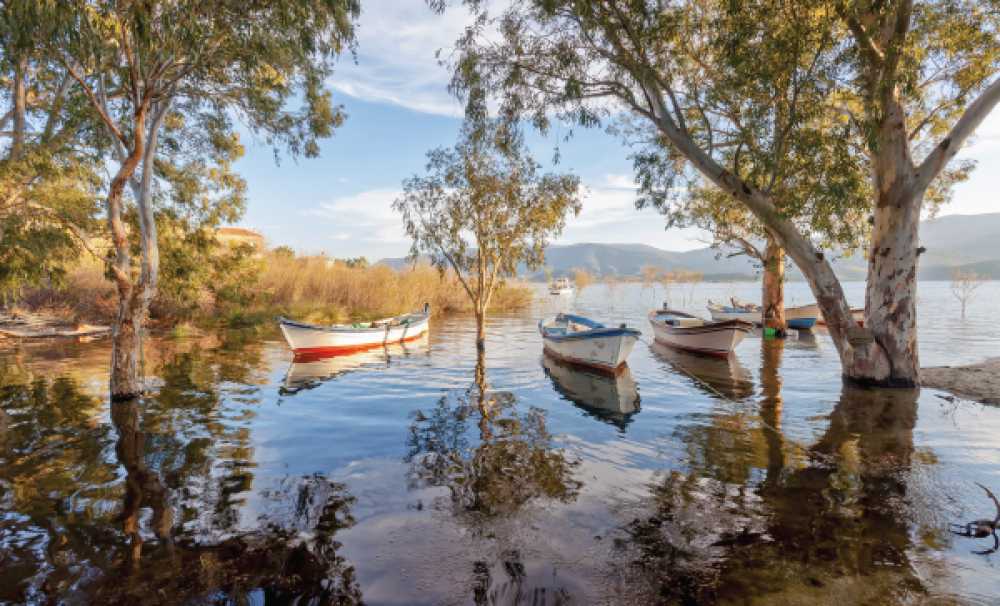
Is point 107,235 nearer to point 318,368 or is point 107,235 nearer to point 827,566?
point 318,368

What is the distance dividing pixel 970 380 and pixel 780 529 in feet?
38.1

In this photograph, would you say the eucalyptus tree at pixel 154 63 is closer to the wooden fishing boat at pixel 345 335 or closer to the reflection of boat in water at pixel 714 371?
the wooden fishing boat at pixel 345 335

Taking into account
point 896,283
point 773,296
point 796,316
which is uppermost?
point 896,283

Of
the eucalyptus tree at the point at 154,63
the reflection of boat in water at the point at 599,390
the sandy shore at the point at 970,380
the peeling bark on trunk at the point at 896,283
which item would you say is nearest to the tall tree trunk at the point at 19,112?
the eucalyptus tree at the point at 154,63

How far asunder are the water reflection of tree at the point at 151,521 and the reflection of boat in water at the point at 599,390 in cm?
569

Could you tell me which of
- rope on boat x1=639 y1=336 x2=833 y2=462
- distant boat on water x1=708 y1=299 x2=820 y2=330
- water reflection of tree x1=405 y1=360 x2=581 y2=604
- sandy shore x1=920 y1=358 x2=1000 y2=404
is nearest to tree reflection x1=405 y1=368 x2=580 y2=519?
water reflection of tree x1=405 y1=360 x2=581 y2=604

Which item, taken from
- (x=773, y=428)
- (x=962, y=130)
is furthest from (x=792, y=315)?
(x=773, y=428)

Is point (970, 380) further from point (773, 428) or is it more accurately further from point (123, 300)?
point (123, 300)

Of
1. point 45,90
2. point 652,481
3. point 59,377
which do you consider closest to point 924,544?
point 652,481

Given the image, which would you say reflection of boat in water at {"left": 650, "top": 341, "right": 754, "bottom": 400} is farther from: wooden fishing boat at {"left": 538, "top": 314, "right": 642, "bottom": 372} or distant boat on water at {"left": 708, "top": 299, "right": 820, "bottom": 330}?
distant boat on water at {"left": 708, "top": 299, "right": 820, "bottom": 330}

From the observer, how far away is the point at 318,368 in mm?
15242

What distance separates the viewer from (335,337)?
1711 cm

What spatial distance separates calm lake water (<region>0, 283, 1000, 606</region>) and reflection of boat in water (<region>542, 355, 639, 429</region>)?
12 cm

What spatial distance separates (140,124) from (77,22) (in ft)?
7.11
